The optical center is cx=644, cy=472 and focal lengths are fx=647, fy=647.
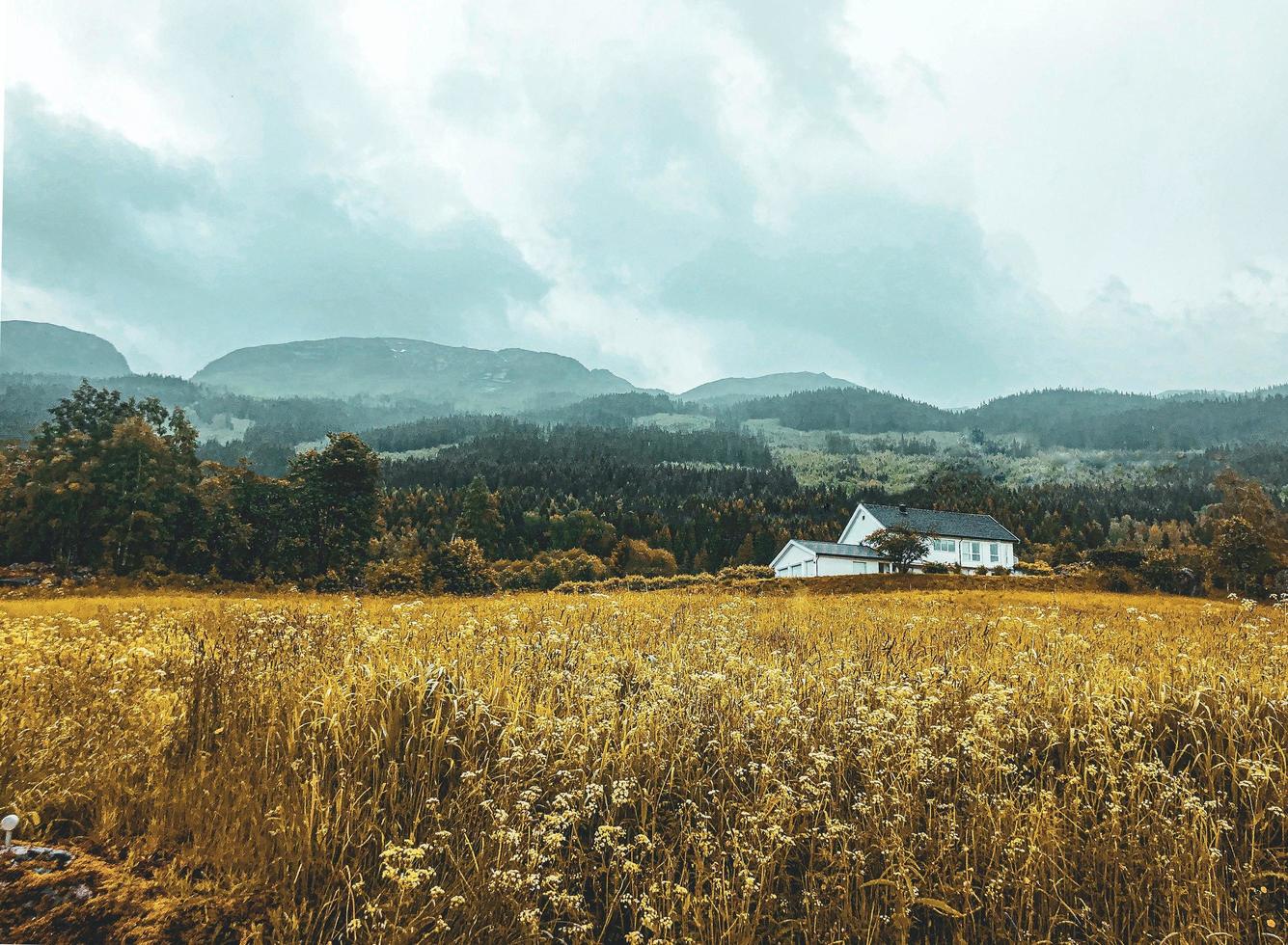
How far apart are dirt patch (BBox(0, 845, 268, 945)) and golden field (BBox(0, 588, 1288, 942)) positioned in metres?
0.02

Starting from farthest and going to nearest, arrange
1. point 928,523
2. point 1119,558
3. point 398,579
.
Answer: point 928,523 < point 1119,558 < point 398,579

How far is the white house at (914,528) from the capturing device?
2640 inches

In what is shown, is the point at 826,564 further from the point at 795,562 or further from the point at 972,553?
the point at 972,553

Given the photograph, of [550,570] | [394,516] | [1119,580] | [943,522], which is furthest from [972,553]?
[394,516]

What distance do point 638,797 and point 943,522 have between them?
77406mm

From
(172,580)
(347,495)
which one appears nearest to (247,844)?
(172,580)

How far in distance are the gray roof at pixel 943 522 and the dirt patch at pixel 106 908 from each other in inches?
2841

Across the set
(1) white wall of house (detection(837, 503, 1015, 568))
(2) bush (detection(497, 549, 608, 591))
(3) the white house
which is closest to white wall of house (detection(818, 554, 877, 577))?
(3) the white house

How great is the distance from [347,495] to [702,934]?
1906 inches

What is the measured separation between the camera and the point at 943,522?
73438 mm

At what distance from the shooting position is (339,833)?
343 centimetres

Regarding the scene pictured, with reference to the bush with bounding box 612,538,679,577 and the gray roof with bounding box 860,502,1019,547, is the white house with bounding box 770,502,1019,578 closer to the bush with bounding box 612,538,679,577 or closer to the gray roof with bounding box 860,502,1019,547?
the gray roof with bounding box 860,502,1019,547

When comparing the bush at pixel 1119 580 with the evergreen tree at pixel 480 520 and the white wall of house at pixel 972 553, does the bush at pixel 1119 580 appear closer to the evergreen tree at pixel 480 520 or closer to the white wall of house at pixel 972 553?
the white wall of house at pixel 972 553

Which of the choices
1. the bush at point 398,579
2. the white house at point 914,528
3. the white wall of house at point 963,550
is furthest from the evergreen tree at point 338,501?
the white wall of house at point 963,550
